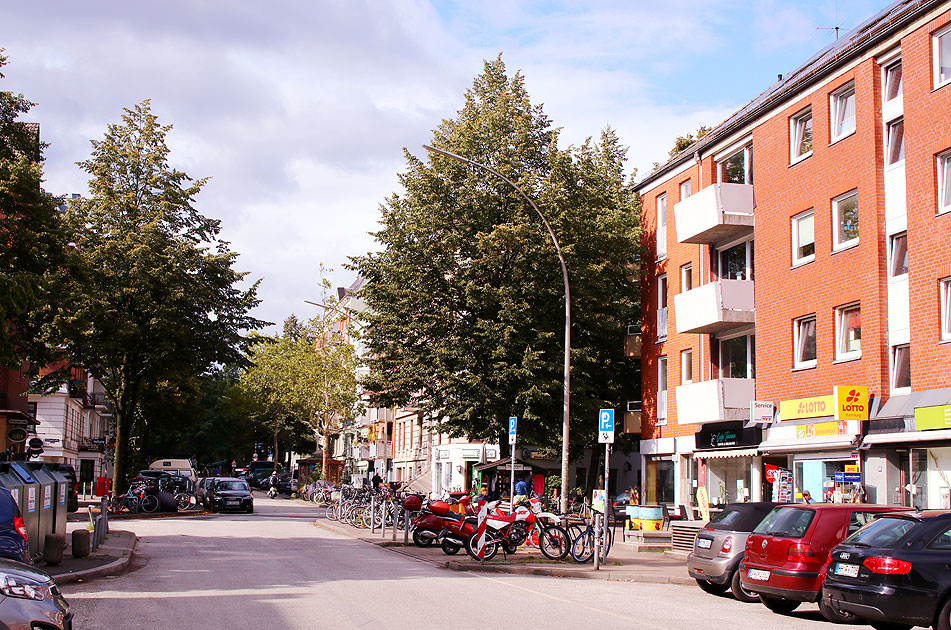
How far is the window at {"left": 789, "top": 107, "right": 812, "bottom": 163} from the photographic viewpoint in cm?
2744

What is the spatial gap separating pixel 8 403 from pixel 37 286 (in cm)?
2652

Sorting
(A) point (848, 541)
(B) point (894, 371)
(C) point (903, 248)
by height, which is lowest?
(A) point (848, 541)

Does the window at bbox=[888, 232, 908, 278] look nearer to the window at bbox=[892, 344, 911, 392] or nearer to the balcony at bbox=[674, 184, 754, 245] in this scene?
the window at bbox=[892, 344, 911, 392]

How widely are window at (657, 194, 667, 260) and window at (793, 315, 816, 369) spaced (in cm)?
868

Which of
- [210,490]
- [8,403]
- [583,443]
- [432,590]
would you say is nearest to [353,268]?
[583,443]

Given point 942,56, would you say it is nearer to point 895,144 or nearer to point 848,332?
point 895,144

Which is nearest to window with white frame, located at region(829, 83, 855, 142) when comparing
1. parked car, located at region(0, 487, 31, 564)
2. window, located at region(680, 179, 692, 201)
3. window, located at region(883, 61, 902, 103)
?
window, located at region(883, 61, 902, 103)

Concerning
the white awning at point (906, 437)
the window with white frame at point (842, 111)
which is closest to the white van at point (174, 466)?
the window with white frame at point (842, 111)

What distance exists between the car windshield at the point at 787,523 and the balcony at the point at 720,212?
1588 cm

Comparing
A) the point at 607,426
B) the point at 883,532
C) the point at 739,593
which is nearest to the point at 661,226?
the point at 607,426

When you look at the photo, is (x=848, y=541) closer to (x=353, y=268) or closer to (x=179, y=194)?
(x=353, y=268)

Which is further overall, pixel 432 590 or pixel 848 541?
pixel 432 590

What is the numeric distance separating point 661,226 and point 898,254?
12.4m

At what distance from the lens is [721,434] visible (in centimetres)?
3017
